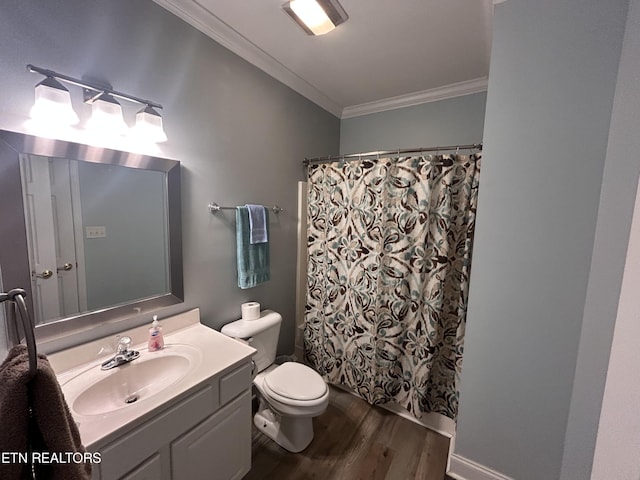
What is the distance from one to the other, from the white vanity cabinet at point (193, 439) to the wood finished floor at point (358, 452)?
278 mm

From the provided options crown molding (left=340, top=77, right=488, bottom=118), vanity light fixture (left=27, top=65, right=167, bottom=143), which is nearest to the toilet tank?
vanity light fixture (left=27, top=65, right=167, bottom=143)

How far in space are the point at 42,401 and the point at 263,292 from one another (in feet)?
4.97

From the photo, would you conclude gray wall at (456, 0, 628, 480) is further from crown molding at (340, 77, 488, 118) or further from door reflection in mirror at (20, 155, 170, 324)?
door reflection in mirror at (20, 155, 170, 324)

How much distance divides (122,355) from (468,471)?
1.91 meters

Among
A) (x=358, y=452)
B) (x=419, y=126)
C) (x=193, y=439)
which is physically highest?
(x=419, y=126)

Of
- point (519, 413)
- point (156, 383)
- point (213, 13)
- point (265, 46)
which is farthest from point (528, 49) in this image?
point (156, 383)

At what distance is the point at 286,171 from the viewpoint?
84.4 inches

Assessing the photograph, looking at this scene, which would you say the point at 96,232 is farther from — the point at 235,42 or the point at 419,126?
the point at 419,126

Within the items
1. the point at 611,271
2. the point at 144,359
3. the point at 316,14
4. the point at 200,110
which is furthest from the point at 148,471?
the point at 316,14

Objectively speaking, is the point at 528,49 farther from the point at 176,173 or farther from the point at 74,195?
the point at 74,195

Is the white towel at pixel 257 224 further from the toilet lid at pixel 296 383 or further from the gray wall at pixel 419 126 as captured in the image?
the gray wall at pixel 419 126

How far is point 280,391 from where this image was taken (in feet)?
5.10

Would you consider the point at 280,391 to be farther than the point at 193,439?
Yes

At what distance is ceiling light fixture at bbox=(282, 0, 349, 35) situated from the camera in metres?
1.30
